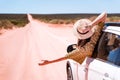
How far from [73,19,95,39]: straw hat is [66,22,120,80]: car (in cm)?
25

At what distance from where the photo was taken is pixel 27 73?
594 inches

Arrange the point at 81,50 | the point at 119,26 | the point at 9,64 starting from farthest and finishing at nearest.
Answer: the point at 9,64 → the point at 81,50 → the point at 119,26

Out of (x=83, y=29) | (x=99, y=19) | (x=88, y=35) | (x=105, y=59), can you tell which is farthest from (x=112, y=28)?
(x=83, y=29)

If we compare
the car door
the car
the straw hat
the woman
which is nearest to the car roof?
the car

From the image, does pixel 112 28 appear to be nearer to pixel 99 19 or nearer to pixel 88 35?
pixel 99 19

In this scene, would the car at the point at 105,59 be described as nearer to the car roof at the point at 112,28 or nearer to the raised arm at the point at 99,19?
the car roof at the point at 112,28

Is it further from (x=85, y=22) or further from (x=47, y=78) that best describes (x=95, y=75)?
(x=47, y=78)

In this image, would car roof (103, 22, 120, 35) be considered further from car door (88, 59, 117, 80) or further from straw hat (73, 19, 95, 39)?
car door (88, 59, 117, 80)

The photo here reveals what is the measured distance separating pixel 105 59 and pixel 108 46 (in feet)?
1.77

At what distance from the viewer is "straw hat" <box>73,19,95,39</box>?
28.7 feet

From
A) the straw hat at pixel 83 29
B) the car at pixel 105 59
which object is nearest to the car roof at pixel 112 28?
the car at pixel 105 59

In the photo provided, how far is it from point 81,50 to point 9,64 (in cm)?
956

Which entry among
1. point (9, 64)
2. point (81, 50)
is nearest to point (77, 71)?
point (81, 50)

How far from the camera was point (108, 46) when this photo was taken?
848cm
